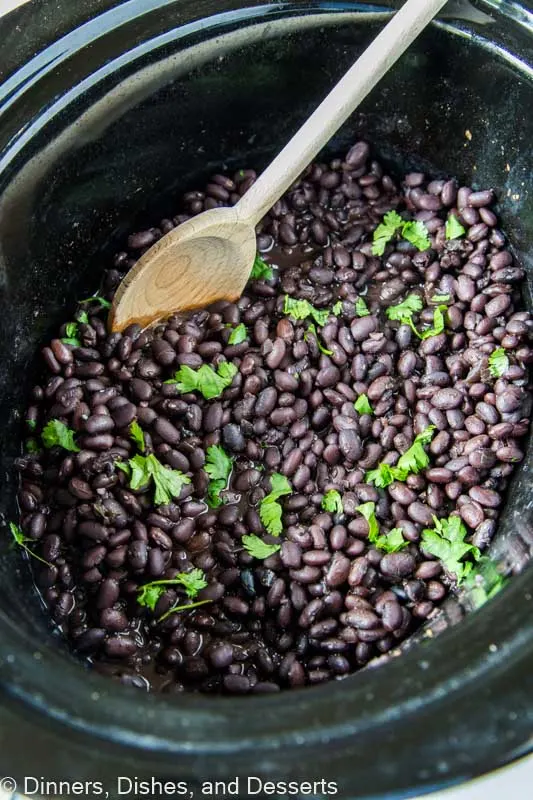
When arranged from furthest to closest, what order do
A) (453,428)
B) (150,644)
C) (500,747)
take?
(453,428) → (150,644) → (500,747)

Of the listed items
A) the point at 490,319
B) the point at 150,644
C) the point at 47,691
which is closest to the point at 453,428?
the point at 490,319

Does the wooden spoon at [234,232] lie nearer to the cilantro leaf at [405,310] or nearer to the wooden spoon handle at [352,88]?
the wooden spoon handle at [352,88]

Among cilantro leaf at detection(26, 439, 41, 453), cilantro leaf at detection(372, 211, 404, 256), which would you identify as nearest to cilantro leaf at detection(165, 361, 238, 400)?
cilantro leaf at detection(26, 439, 41, 453)

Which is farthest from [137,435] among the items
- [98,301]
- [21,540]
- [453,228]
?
[453,228]

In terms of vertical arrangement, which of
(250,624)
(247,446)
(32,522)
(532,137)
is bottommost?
(250,624)

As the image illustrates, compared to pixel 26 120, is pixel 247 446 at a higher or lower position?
lower

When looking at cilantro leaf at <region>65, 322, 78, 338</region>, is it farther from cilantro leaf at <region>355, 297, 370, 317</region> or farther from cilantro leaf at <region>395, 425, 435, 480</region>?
cilantro leaf at <region>395, 425, 435, 480</region>

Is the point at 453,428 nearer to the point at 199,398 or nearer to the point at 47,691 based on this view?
the point at 199,398

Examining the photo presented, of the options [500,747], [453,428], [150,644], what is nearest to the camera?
[500,747]
